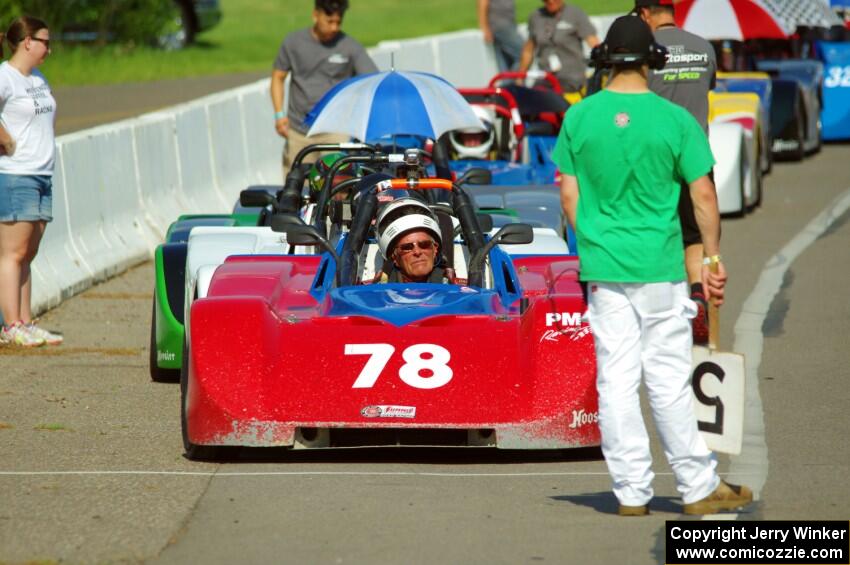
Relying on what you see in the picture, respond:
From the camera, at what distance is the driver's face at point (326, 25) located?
1507 centimetres

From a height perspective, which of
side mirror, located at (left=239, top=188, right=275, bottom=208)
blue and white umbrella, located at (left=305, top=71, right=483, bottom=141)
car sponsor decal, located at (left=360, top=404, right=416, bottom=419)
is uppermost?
car sponsor decal, located at (left=360, top=404, right=416, bottom=419)

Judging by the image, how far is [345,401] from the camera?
769cm

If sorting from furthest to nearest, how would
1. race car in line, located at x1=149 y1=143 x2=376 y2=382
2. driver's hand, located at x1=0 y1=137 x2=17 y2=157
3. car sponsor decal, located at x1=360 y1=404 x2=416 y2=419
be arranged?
driver's hand, located at x1=0 y1=137 x2=17 y2=157 < race car in line, located at x1=149 y1=143 x2=376 y2=382 < car sponsor decal, located at x1=360 y1=404 x2=416 y2=419

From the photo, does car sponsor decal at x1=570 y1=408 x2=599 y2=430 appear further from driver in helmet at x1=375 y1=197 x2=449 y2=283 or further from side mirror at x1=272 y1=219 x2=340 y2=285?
side mirror at x1=272 y1=219 x2=340 y2=285

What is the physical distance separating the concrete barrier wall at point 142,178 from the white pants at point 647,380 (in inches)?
259

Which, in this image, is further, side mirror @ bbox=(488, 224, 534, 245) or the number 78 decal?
side mirror @ bbox=(488, 224, 534, 245)

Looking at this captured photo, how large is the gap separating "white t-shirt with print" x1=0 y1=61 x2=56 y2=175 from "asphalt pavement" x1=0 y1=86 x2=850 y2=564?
3.83ft

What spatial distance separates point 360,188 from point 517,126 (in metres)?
5.95

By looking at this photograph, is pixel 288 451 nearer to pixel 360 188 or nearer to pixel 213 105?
pixel 360 188

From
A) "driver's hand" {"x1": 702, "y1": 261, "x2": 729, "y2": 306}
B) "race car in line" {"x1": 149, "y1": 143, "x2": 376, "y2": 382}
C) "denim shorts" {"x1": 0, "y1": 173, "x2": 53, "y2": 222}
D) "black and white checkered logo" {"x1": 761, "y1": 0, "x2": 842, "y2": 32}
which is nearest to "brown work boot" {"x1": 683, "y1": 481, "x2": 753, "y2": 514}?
"driver's hand" {"x1": 702, "y1": 261, "x2": 729, "y2": 306}

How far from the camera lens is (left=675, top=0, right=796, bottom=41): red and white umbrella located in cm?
1835

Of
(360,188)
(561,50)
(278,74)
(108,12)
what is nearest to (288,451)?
(360,188)

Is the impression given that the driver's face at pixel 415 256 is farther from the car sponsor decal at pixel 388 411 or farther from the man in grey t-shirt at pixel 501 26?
the man in grey t-shirt at pixel 501 26

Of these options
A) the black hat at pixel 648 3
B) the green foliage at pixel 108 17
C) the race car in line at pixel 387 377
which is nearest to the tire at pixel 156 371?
the race car in line at pixel 387 377
